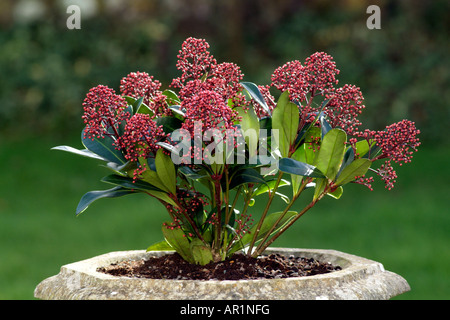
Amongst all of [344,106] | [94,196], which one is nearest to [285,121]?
[344,106]

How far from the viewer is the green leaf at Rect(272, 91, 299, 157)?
1.65 metres

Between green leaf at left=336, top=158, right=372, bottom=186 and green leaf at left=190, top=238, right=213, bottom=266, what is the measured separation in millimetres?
463

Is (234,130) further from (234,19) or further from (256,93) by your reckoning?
(234,19)

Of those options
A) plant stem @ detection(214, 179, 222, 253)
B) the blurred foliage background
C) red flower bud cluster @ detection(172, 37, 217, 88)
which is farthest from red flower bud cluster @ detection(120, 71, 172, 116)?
the blurred foliage background

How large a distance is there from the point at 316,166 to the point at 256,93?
0.30 m

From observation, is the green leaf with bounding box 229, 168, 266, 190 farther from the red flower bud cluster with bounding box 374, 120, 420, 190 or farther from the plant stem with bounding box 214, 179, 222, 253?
the red flower bud cluster with bounding box 374, 120, 420, 190

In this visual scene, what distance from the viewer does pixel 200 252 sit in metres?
1.74

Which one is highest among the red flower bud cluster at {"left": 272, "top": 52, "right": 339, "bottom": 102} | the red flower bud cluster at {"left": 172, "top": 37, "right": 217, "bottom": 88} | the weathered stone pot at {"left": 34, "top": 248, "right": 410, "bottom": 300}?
the red flower bud cluster at {"left": 172, "top": 37, "right": 217, "bottom": 88}

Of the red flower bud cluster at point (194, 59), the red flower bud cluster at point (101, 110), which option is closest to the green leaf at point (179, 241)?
the red flower bud cluster at point (101, 110)

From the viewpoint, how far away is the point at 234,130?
154 cm

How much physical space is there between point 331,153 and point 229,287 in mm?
499

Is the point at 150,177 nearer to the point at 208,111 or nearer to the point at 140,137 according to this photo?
the point at 140,137

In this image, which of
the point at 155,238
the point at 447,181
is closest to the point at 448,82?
the point at 447,181

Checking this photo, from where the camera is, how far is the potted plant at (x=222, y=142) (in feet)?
5.13
